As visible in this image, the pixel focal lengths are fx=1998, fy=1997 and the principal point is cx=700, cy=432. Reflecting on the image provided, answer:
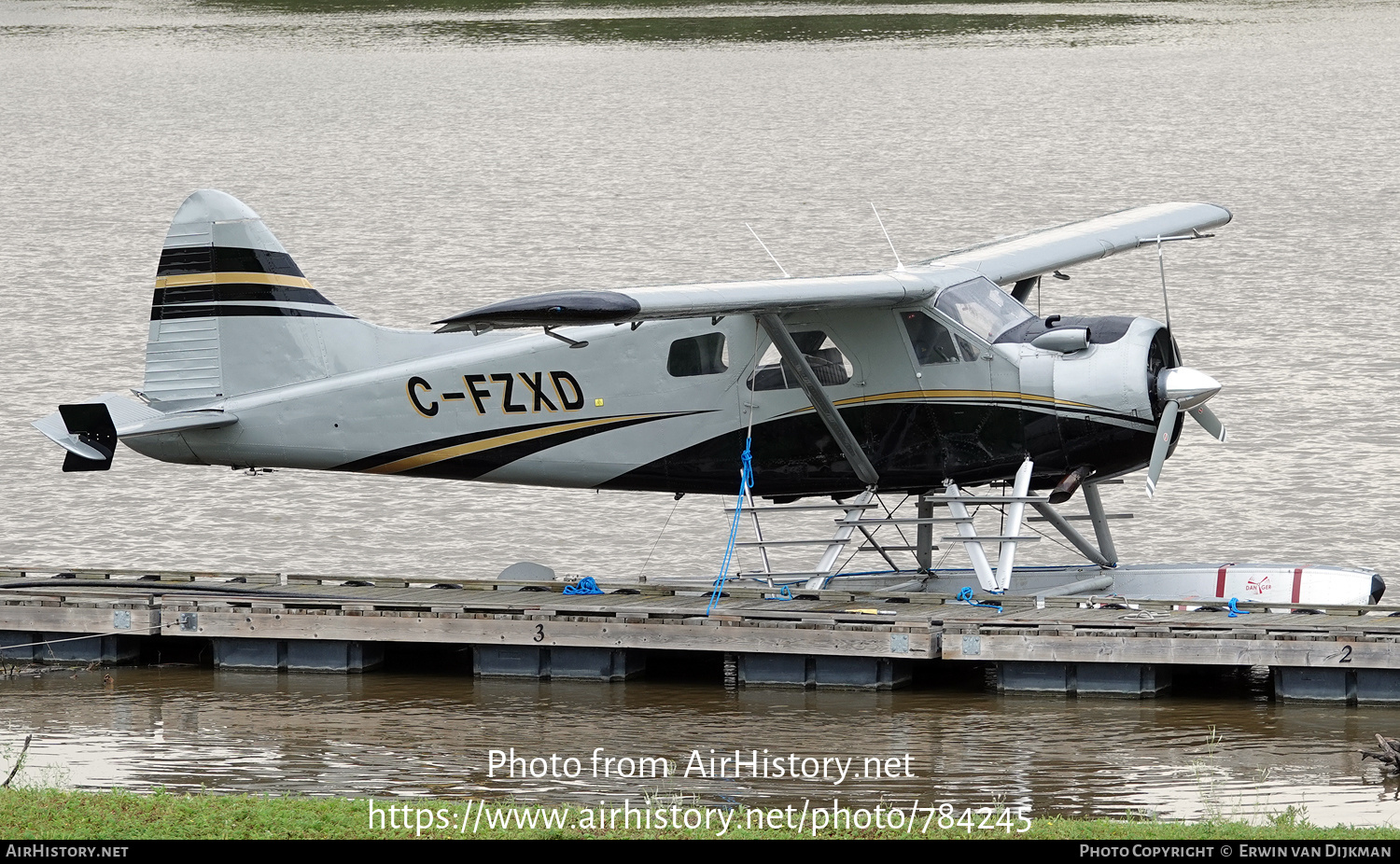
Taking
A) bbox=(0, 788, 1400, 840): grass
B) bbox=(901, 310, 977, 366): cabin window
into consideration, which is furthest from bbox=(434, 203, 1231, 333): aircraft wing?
bbox=(0, 788, 1400, 840): grass

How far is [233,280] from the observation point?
52.7 ft

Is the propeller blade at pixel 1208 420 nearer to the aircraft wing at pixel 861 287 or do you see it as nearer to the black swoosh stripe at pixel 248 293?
the aircraft wing at pixel 861 287

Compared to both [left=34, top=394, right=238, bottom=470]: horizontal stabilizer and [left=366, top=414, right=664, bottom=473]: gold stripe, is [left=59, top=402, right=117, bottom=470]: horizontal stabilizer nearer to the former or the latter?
[left=34, top=394, right=238, bottom=470]: horizontal stabilizer

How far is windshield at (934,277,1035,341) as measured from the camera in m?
14.2

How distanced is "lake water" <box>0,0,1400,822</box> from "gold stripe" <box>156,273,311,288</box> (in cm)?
320

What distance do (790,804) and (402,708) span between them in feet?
12.8

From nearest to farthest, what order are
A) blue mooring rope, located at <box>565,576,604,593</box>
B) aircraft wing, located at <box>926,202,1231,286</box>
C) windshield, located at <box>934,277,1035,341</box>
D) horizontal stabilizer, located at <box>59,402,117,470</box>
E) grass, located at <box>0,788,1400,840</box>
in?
grass, located at <box>0,788,1400,840</box> < windshield, located at <box>934,277,1035,341</box> < blue mooring rope, located at <box>565,576,604,593</box> < horizontal stabilizer, located at <box>59,402,117,470</box> < aircraft wing, located at <box>926,202,1231,286</box>

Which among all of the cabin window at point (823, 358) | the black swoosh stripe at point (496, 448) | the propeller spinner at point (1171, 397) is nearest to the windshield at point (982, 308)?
the cabin window at point (823, 358)

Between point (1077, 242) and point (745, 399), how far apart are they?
3679mm

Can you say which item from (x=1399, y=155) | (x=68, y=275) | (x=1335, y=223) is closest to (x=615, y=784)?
(x=68, y=275)

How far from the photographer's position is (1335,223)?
38.4m

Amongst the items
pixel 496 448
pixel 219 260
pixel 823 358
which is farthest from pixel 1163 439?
pixel 219 260

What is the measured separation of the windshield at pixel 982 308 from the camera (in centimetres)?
1420

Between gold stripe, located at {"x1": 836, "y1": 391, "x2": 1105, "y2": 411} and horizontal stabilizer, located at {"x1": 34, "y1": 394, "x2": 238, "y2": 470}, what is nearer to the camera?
gold stripe, located at {"x1": 836, "y1": 391, "x2": 1105, "y2": 411}
